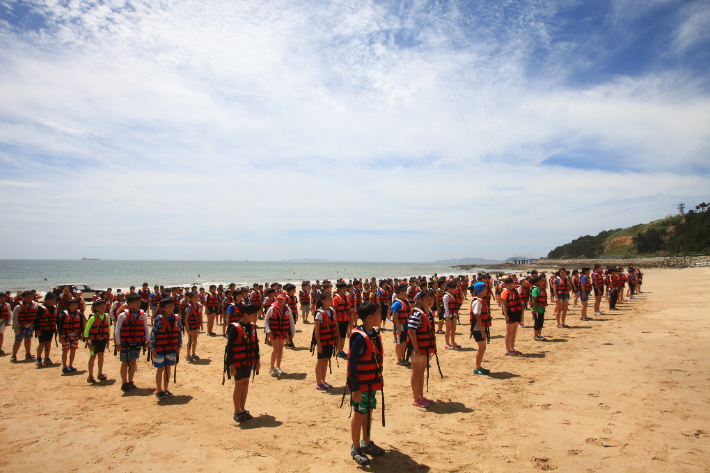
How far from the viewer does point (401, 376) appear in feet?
25.9

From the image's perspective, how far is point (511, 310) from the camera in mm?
9055

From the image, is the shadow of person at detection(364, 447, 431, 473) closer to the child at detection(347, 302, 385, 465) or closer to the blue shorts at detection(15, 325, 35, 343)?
the child at detection(347, 302, 385, 465)

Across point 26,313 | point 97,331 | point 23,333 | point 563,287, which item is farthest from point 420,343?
point 23,333

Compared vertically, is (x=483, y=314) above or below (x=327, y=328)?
above

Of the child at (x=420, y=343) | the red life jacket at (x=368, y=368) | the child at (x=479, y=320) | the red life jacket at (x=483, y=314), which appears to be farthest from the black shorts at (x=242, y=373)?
the red life jacket at (x=483, y=314)

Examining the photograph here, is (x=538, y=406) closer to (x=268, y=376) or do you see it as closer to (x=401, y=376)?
(x=401, y=376)

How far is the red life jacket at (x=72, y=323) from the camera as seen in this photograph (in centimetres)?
824

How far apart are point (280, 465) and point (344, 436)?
1.12 m

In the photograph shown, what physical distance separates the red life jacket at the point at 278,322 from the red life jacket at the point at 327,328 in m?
1.50

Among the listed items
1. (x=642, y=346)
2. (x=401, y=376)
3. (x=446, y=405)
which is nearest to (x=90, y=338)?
(x=401, y=376)

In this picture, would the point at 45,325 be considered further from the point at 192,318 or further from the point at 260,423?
the point at 260,423

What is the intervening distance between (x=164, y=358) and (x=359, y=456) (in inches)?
180

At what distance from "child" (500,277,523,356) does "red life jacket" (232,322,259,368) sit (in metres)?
6.60

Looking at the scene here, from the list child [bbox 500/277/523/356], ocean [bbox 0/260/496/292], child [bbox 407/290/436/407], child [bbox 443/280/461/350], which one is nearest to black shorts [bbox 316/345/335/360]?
child [bbox 407/290/436/407]
